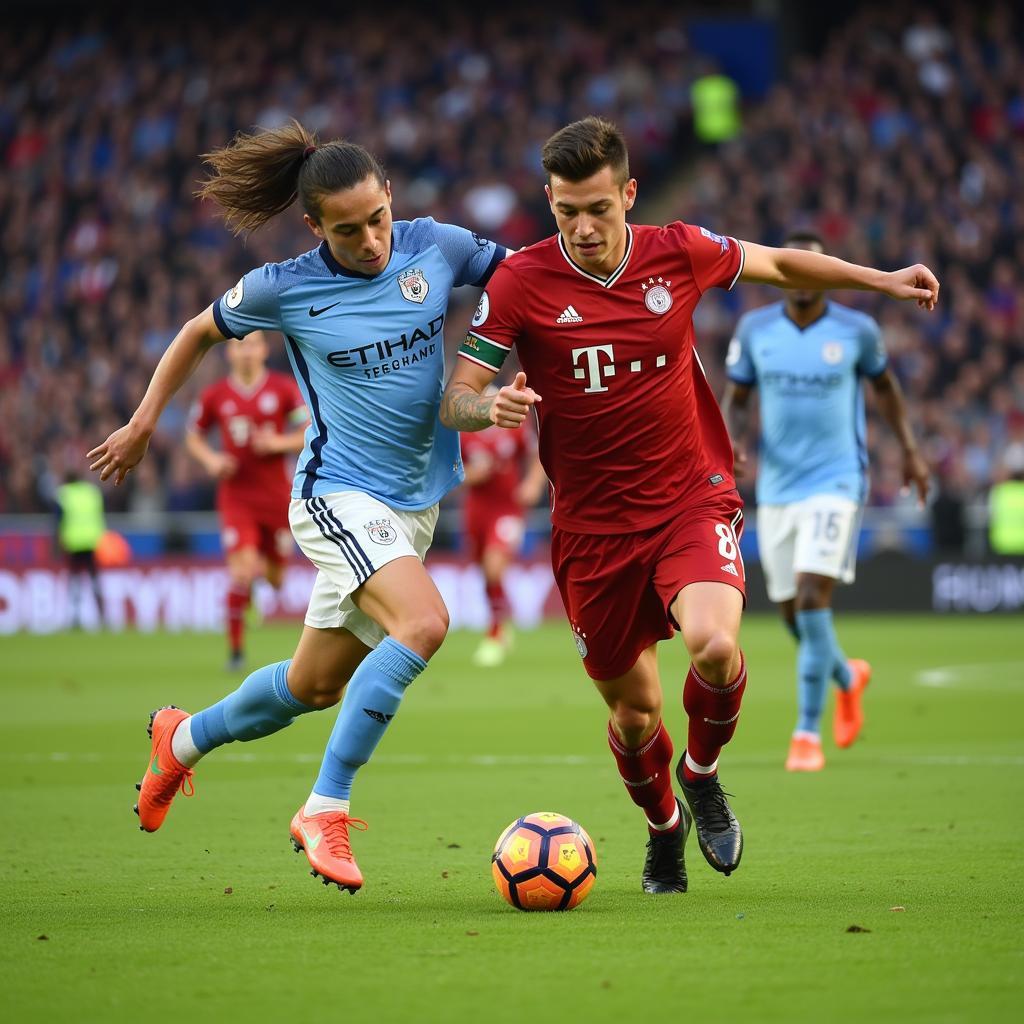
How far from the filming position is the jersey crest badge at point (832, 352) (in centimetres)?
993

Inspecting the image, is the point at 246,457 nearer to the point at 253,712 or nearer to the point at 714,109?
the point at 253,712

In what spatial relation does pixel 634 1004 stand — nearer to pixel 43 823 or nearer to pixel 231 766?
pixel 43 823

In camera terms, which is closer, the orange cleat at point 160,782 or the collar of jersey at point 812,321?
the orange cleat at point 160,782

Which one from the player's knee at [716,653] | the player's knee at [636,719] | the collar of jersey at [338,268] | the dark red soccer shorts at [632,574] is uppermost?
the collar of jersey at [338,268]

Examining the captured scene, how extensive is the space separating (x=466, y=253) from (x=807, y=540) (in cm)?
395

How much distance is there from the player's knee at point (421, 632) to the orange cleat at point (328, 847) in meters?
0.59

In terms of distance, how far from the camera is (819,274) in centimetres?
617

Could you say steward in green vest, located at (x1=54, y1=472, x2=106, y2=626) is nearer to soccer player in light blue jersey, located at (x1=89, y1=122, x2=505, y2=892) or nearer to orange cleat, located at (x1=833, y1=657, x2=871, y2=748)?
orange cleat, located at (x1=833, y1=657, x2=871, y2=748)

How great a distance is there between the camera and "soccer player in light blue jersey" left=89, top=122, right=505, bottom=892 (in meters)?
6.02

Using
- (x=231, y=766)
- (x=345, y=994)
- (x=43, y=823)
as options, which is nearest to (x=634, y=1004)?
(x=345, y=994)

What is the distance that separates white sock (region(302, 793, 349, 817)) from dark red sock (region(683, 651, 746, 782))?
1.15 metres

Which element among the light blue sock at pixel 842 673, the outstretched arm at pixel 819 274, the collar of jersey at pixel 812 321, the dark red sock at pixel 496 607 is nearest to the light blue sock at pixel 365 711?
the outstretched arm at pixel 819 274

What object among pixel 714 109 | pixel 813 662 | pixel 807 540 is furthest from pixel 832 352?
pixel 714 109

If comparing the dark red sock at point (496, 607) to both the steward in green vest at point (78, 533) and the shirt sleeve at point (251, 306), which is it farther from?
the shirt sleeve at point (251, 306)
